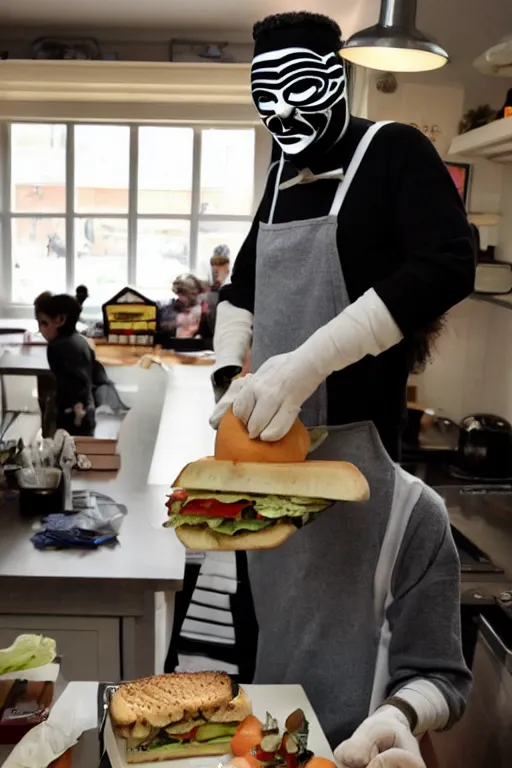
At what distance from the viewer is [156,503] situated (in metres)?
1.91

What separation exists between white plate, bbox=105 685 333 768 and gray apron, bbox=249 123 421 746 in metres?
0.04

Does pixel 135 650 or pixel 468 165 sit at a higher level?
pixel 468 165

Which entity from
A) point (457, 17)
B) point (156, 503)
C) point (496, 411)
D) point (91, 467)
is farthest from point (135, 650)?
point (457, 17)

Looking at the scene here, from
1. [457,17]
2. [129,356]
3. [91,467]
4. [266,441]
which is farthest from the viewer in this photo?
[129,356]

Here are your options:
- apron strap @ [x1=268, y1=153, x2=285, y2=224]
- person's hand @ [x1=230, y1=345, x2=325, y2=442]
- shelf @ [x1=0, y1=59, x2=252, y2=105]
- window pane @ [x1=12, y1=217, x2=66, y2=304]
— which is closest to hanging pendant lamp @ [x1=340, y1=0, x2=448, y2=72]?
apron strap @ [x1=268, y1=153, x2=285, y2=224]

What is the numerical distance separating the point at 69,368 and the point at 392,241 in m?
1.78

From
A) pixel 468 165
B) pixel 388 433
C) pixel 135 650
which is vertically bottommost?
pixel 135 650

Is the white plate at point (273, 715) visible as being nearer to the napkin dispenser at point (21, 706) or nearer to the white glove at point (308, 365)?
the napkin dispenser at point (21, 706)

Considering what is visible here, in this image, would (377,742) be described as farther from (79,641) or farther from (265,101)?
(79,641)

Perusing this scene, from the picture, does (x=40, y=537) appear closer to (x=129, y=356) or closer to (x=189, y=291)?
(x=129, y=356)

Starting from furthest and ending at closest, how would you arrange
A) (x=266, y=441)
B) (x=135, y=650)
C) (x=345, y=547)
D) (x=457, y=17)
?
(x=457, y=17) < (x=135, y=650) < (x=345, y=547) < (x=266, y=441)

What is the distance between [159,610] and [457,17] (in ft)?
6.68

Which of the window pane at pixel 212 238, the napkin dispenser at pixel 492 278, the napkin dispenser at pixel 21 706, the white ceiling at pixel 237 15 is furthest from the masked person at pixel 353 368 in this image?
the window pane at pixel 212 238

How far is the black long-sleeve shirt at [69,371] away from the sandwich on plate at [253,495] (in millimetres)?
1756
